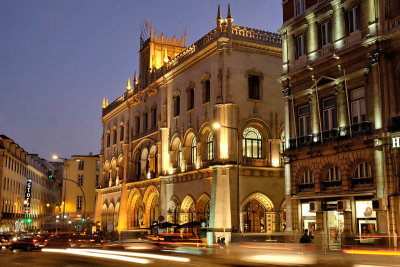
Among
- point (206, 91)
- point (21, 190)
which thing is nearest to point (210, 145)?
point (206, 91)

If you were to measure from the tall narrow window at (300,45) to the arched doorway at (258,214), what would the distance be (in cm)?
1238

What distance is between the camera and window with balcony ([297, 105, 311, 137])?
104 ft

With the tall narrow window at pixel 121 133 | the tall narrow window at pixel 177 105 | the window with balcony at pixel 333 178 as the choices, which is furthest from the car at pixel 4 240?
the window with balcony at pixel 333 178

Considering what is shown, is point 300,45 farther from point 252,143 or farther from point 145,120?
point 145,120

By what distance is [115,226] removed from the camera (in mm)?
61281

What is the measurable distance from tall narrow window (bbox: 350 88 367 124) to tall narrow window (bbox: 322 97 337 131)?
1474 millimetres

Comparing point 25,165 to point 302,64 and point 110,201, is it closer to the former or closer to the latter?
point 110,201

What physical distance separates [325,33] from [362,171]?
8.93m

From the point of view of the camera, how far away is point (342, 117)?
28531 mm

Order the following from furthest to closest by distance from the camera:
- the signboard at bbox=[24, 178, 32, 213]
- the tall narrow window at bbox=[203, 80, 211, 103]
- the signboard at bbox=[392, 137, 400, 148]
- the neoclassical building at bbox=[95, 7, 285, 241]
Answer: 1. the signboard at bbox=[24, 178, 32, 213]
2. the tall narrow window at bbox=[203, 80, 211, 103]
3. the neoclassical building at bbox=[95, 7, 285, 241]
4. the signboard at bbox=[392, 137, 400, 148]

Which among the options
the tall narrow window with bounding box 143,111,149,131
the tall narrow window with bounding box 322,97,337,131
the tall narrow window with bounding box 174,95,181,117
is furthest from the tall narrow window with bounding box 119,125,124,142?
the tall narrow window with bounding box 322,97,337,131

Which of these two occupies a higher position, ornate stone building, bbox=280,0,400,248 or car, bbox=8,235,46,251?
ornate stone building, bbox=280,0,400,248

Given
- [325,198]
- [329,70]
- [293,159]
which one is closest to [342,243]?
[325,198]

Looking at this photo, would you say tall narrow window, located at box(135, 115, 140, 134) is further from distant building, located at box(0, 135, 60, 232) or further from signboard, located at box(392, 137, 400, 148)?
signboard, located at box(392, 137, 400, 148)
